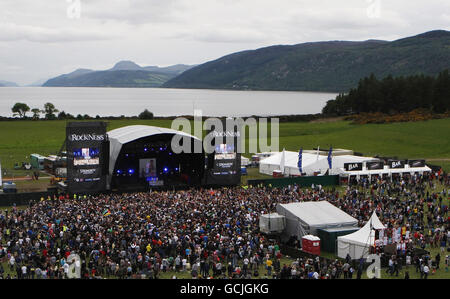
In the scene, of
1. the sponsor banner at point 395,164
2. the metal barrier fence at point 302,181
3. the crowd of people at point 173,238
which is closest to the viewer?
the crowd of people at point 173,238

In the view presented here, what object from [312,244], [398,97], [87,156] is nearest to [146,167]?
[87,156]

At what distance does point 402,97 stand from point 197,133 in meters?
44.7

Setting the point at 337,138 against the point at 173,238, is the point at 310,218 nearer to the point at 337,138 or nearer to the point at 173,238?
the point at 173,238

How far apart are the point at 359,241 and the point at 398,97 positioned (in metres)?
89.5

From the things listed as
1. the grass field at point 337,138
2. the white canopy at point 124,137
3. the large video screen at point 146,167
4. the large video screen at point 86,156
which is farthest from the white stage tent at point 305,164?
the large video screen at point 86,156

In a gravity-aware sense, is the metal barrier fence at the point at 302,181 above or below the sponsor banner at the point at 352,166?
below

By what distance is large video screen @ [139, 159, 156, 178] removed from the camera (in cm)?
4684

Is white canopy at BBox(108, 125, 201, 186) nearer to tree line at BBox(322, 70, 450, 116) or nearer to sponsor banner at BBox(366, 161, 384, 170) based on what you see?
sponsor banner at BBox(366, 161, 384, 170)

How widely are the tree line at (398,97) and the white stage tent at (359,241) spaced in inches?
3361

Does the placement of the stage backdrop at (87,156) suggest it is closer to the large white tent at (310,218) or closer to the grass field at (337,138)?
the large white tent at (310,218)

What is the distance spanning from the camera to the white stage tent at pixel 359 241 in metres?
24.3

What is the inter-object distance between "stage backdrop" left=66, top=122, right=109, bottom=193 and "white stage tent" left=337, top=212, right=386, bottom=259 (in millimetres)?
21343
